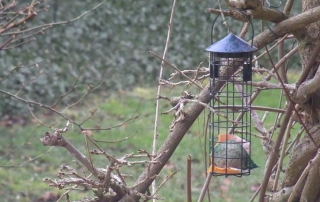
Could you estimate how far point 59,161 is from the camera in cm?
630

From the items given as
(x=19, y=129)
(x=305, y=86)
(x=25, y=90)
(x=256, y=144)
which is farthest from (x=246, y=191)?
(x=305, y=86)

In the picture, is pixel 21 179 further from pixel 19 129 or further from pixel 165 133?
pixel 165 133

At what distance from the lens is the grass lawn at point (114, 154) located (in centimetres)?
567

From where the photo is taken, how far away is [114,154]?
6484mm

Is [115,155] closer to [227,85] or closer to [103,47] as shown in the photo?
[103,47]

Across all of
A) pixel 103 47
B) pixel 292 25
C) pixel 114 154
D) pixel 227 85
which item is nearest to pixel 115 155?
pixel 114 154

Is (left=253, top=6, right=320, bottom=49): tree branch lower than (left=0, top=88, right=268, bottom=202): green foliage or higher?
higher

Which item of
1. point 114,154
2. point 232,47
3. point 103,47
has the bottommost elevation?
point 114,154

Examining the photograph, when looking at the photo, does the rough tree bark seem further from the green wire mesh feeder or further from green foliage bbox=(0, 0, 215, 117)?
green foliage bbox=(0, 0, 215, 117)

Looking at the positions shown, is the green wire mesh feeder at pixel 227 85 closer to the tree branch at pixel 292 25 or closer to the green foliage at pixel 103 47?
the tree branch at pixel 292 25

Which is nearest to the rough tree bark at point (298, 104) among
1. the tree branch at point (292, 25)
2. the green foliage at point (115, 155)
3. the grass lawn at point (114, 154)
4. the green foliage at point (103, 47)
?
the tree branch at point (292, 25)

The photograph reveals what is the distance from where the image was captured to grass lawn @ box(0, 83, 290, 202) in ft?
18.6

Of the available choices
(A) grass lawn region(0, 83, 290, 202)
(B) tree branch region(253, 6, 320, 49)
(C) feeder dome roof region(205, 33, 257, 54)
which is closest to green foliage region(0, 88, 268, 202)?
(A) grass lawn region(0, 83, 290, 202)

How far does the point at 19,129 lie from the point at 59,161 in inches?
41.4
